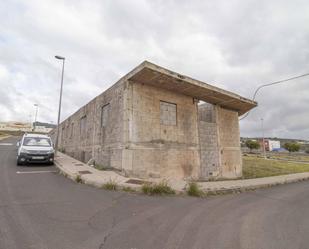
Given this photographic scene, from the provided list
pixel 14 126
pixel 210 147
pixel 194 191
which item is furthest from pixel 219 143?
pixel 14 126

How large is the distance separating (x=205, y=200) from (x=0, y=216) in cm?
584

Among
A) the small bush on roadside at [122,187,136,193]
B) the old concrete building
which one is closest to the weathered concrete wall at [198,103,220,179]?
the old concrete building

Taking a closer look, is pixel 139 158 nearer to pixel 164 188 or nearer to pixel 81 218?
pixel 164 188

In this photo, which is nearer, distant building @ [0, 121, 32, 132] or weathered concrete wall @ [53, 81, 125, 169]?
weathered concrete wall @ [53, 81, 125, 169]

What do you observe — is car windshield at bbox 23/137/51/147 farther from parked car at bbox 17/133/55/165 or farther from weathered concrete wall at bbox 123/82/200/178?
weathered concrete wall at bbox 123/82/200/178

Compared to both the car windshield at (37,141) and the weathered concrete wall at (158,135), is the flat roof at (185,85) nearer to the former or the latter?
the weathered concrete wall at (158,135)

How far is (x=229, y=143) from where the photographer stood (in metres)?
14.9

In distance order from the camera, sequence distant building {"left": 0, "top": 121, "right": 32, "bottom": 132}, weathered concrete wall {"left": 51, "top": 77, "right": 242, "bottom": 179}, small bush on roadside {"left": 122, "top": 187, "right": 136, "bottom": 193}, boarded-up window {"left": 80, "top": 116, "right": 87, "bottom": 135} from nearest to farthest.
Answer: small bush on roadside {"left": 122, "top": 187, "right": 136, "bottom": 193}
weathered concrete wall {"left": 51, "top": 77, "right": 242, "bottom": 179}
boarded-up window {"left": 80, "top": 116, "right": 87, "bottom": 135}
distant building {"left": 0, "top": 121, "right": 32, "bottom": 132}

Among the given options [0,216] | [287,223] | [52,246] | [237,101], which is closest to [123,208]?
[52,246]

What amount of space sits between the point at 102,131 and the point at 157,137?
3622 millimetres

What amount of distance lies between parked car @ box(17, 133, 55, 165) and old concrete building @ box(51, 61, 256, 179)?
249 centimetres

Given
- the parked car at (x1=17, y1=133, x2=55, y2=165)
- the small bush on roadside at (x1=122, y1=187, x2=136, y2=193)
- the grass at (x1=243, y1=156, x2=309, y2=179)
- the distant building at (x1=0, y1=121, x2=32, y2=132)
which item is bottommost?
the grass at (x1=243, y1=156, x2=309, y2=179)

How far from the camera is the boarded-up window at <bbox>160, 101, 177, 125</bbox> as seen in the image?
11.2 metres

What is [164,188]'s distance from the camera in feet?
24.2
